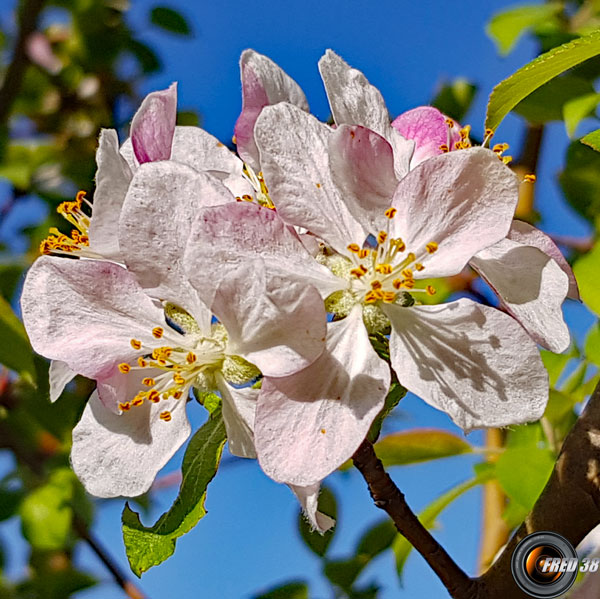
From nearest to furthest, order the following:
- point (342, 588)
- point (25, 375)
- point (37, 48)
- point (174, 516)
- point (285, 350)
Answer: point (285, 350) → point (174, 516) → point (25, 375) → point (342, 588) → point (37, 48)

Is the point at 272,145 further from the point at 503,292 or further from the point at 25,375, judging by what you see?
the point at 25,375

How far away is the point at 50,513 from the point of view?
1.62 meters

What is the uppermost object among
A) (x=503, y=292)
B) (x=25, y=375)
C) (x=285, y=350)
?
(x=503, y=292)

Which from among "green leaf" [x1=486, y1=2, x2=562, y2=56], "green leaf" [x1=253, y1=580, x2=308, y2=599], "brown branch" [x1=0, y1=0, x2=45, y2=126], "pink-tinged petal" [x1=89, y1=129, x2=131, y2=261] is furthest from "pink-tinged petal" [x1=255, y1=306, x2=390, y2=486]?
"brown branch" [x1=0, y1=0, x2=45, y2=126]

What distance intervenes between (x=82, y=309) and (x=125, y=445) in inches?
4.8

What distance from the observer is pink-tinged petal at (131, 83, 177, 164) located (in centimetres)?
70

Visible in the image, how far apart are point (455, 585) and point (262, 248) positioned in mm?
332

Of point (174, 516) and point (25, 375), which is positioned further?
point (25, 375)

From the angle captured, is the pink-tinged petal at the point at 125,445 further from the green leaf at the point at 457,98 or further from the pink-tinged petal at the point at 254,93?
the green leaf at the point at 457,98

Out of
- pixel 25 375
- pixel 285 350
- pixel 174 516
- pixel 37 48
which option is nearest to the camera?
pixel 285 350

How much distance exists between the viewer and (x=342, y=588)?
1.54 m

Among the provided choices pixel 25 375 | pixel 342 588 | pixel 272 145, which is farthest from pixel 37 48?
pixel 272 145

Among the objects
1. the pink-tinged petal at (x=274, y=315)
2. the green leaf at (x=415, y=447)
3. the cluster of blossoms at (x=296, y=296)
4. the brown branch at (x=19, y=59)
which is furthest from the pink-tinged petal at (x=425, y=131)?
the brown branch at (x=19, y=59)

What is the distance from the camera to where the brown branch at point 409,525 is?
66 cm
